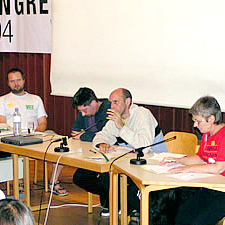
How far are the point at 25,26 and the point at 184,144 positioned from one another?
3442mm

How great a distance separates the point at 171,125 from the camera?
524cm

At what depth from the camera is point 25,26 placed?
6.38 meters

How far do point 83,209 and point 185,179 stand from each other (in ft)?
5.96

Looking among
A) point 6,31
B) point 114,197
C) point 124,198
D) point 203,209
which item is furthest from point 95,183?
point 6,31

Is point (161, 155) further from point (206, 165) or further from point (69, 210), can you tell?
point (69, 210)

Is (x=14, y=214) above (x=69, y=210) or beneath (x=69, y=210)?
above

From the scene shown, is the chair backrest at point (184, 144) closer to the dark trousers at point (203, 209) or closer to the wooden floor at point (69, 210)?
the dark trousers at point (203, 209)

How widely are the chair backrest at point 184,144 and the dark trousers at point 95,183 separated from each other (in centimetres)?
62

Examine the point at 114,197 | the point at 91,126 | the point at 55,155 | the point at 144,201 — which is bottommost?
the point at 114,197

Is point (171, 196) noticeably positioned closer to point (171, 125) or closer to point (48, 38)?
point (171, 125)

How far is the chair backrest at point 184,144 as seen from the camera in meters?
3.74

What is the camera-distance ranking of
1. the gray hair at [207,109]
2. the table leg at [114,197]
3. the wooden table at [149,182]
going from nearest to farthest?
the wooden table at [149,182] → the gray hair at [207,109] → the table leg at [114,197]

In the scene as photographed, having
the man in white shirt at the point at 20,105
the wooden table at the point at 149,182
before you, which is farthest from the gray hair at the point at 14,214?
the man in white shirt at the point at 20,105

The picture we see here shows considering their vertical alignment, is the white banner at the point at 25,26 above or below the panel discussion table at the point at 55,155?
above
